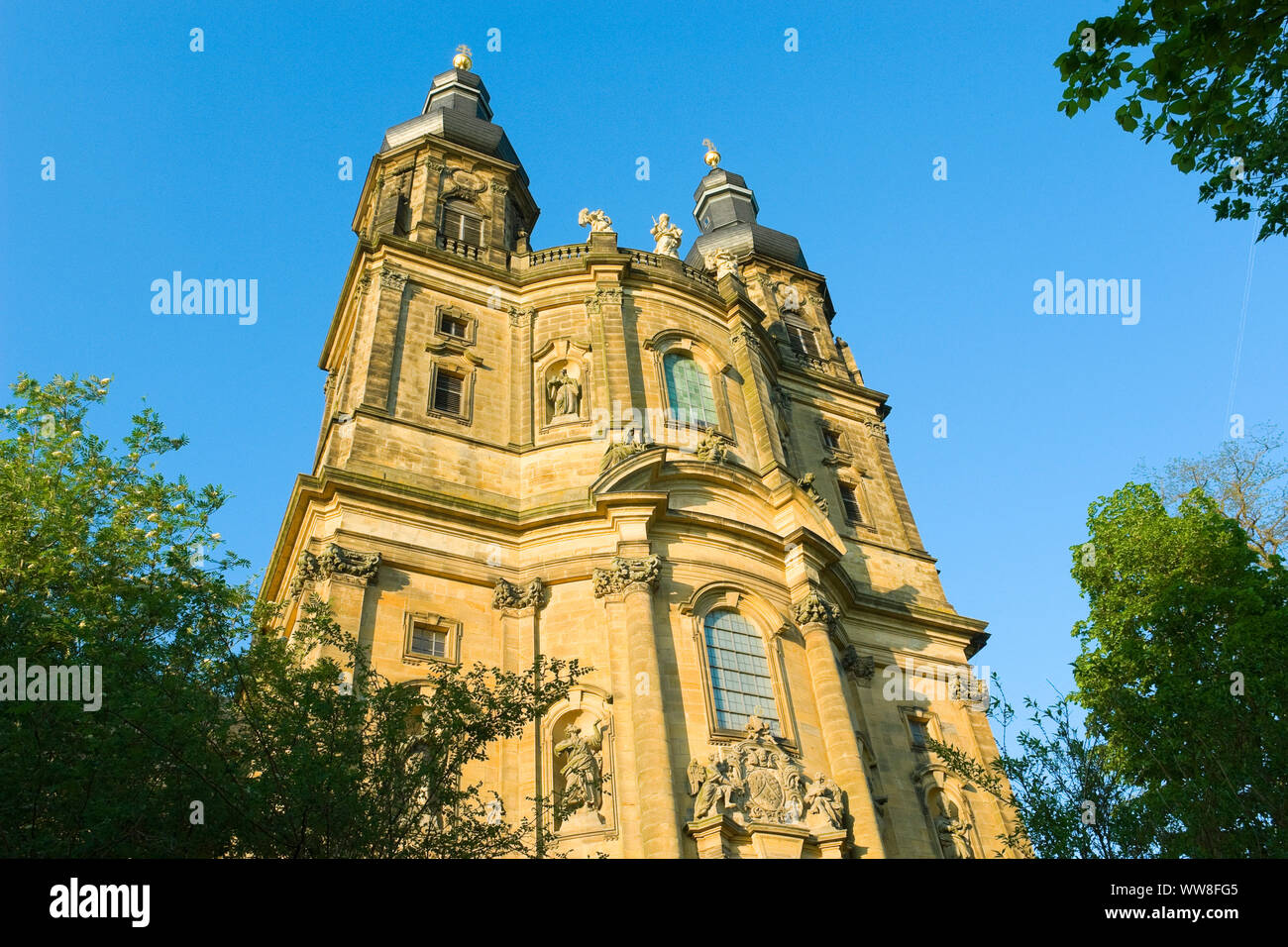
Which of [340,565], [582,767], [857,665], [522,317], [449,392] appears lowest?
[582,767]

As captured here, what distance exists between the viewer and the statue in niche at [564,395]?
23.8m

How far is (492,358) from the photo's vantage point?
24.7 metres

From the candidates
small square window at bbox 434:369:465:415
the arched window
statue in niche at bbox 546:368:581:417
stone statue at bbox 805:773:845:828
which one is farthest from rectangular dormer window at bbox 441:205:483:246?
stone statue at bbox 805:773:845:828

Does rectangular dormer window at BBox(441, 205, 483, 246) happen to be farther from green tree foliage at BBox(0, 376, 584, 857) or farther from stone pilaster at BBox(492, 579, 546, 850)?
green tree foliage at BBox(0, 376, 584, 857)

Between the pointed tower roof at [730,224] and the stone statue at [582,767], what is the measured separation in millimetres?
23919

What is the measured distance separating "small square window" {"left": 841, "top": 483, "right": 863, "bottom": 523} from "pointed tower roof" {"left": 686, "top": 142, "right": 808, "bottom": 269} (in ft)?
38.5

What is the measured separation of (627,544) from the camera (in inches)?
Answer: 782

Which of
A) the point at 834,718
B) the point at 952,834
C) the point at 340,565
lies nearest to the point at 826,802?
the point at 834,718

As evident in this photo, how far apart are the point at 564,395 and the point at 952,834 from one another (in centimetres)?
1306

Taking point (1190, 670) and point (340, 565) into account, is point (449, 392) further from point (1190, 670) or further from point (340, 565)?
point (1190, 670)

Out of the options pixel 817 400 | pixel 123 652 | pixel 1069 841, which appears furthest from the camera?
pixel 817 400
